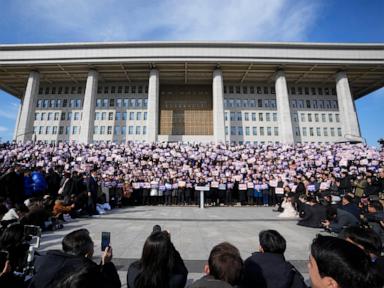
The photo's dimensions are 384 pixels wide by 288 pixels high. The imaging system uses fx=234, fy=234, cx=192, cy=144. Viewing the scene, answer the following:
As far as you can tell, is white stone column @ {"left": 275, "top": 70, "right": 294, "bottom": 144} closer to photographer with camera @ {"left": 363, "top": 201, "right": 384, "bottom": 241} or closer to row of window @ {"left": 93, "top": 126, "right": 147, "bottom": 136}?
row of window @ {"left": 93, "top": 126, "right": 147, "bottom": 136}

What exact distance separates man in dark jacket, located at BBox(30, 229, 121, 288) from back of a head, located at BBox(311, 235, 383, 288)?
6.44 feet

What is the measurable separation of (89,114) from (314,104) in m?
50.3

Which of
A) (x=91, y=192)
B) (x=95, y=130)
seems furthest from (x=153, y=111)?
(x=91, y=192)

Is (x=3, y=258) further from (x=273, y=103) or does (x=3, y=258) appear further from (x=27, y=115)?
(x=273, y=103)

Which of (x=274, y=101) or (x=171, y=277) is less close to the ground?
(x=274, y=101)

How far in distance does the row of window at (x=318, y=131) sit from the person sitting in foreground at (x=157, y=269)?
57.1 meters

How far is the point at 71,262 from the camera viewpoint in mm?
2504

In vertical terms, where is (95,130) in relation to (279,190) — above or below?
above

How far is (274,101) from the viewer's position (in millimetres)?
56094

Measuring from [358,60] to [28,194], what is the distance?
184 ft

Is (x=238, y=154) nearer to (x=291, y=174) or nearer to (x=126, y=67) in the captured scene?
(x=291, y=174)

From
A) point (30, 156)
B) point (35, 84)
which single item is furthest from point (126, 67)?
point (30, 156)

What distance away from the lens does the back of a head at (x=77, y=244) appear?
2855mm

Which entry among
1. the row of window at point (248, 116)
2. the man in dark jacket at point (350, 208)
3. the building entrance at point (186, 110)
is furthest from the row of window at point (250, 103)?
the man in dark jacket at point (350, 208)
